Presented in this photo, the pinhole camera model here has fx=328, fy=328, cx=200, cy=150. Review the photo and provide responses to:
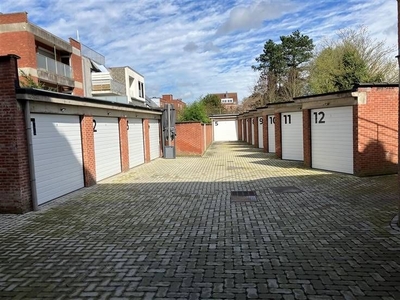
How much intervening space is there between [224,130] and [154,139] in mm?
23127

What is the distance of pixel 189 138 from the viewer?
21438 millimetres

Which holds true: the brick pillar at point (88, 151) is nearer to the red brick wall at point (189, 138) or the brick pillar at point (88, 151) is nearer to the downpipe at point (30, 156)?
the downpipe at point (30, 156)

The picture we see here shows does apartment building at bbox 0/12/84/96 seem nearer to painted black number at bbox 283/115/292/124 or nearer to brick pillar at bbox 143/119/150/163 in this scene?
brick pillar at bbox 143/119/150/163

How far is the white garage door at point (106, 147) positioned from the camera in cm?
1203

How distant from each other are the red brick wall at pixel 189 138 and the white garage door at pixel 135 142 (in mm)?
4276

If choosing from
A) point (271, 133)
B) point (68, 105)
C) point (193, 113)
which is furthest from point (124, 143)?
point (193, 113)

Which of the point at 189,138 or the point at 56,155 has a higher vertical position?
the point at 56,155

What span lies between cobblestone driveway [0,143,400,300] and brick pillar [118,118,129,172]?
4952 millimetres

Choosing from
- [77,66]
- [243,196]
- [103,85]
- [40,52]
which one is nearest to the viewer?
[243,196]

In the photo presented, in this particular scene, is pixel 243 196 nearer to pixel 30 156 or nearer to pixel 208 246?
pixel 208 246

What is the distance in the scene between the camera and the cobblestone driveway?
3861 millimetres

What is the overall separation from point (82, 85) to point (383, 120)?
1118 inches

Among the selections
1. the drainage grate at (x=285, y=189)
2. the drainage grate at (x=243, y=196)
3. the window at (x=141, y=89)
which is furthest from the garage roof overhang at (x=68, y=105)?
the window at (x=141, y=89)

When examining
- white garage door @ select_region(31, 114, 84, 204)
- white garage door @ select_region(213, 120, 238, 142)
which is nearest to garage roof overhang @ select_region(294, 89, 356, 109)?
white garage door @ select_region(31, 114, 84, 204)
